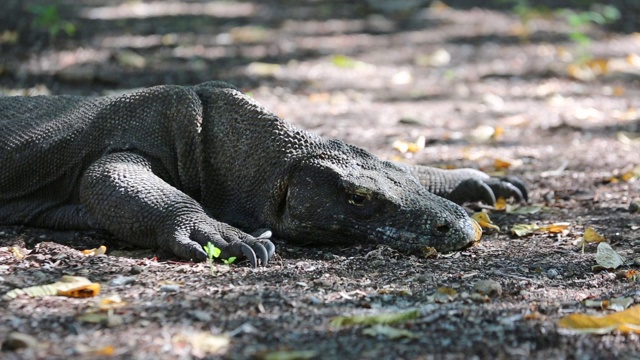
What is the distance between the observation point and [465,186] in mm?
5605

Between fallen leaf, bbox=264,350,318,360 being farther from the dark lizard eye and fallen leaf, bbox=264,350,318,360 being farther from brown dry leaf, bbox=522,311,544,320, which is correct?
the dark lizard eye

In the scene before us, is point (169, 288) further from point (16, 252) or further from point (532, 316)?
point (532, 316)

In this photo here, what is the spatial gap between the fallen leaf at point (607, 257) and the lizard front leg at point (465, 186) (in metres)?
1.12

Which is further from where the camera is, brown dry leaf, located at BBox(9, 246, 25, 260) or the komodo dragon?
the komodo dragon

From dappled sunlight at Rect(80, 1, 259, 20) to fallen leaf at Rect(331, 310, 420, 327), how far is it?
9.67m

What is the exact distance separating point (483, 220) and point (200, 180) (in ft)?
4.81

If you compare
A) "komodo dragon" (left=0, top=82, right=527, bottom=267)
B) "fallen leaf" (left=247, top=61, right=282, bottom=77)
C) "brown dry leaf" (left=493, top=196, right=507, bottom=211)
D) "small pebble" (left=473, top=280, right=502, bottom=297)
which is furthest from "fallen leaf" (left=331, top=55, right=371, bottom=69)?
"small pebble" (left=473, top=280, right=502, bottom=297)

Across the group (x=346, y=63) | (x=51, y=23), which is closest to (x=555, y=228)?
(x=346, y=63)

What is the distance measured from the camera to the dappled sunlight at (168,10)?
42.1ft

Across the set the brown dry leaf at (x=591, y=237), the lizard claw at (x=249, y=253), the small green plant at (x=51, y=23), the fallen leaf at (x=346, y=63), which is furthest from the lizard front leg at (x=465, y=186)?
the small green plant at (x=51, y=23)

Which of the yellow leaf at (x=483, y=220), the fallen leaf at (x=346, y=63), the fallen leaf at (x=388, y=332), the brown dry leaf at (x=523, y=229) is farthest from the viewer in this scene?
the fallen leaf at (x=346, y=63)

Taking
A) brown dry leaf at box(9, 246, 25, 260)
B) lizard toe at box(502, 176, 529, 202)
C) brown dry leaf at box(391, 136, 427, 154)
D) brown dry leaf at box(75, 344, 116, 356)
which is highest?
brown dry leaf at box(391, 136, 427, 154)

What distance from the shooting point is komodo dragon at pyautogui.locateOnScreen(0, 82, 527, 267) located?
455 cm

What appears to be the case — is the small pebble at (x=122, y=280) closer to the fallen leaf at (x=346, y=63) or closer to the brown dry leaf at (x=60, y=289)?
the brown dry leaf at (x=60, y=289)
